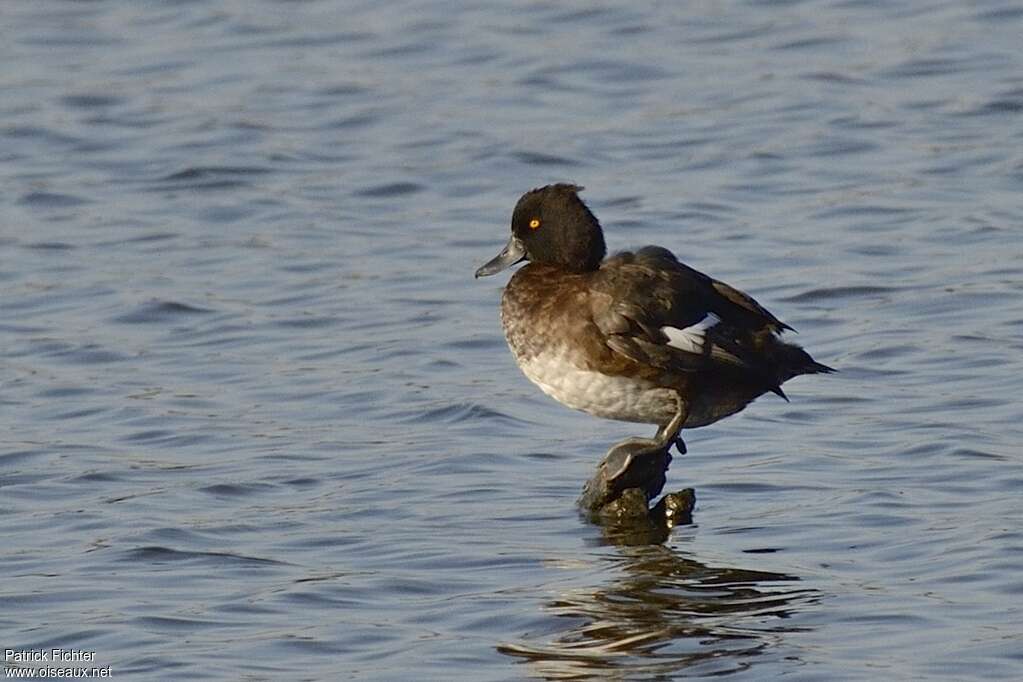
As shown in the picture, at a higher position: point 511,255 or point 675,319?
point 511,255

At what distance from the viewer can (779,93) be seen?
14453 mm

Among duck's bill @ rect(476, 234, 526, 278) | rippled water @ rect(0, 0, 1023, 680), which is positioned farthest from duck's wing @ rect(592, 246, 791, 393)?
rippled water @ rect(0, 0, 1023, 680)

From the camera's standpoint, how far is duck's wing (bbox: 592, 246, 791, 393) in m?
6.86

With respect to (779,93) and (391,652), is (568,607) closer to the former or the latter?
(391,652)

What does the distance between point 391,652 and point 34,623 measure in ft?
3.84

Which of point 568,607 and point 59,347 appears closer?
point 568,607

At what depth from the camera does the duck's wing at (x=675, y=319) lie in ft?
22.5

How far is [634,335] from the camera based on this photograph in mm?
6863

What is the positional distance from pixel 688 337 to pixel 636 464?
19.2 inches

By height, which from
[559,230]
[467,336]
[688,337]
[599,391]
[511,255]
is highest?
[559,230]

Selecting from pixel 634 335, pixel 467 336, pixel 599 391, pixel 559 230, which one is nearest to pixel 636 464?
pixel 599 391

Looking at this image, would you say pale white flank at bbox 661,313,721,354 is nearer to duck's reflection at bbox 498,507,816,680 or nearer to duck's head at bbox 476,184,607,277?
duck's head at bbox 476,184,607,277

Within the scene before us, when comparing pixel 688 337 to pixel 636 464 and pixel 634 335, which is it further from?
pixel 636 464

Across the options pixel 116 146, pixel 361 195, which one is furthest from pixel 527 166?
pixel 116 146
